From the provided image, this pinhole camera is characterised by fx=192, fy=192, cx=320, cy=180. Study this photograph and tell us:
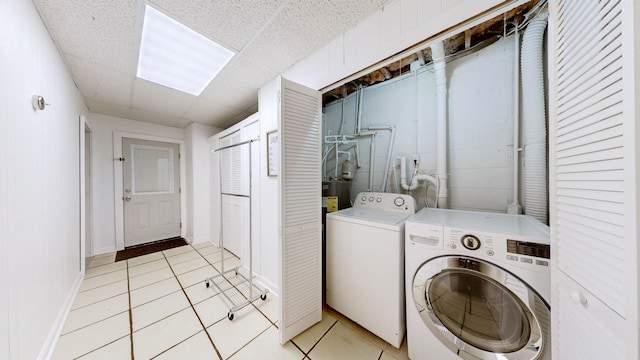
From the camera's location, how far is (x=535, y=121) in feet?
4.54

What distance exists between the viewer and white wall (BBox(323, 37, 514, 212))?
5.14 ft

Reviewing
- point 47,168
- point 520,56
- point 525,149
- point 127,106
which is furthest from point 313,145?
point 127,106

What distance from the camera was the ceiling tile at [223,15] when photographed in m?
1.17

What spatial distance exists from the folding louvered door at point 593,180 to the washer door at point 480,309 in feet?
0.70

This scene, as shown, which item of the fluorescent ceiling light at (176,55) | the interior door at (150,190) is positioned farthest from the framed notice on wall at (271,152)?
the interior door at (150,190)

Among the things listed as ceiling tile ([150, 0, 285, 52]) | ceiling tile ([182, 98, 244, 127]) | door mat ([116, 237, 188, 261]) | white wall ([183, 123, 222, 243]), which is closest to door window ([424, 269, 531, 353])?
ceiling tile ([150, 0, 285, 52])

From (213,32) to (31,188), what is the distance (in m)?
1.50

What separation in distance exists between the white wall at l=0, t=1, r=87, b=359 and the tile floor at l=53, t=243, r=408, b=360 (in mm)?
189

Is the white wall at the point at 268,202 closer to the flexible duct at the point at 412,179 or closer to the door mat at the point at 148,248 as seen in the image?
the flexible duct at the point at 412,179

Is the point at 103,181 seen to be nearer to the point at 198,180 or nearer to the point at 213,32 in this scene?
the point at 198,180

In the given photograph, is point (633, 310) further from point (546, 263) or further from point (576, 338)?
point (546, 263)

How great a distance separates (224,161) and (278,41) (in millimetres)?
2091

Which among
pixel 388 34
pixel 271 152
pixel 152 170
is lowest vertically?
pixel 152 170

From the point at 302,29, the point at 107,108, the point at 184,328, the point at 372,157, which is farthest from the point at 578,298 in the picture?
the point at 107,108
